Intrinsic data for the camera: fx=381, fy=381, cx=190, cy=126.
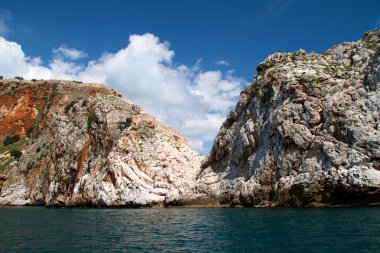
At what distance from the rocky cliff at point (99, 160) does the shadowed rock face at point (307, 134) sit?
30.7 ft

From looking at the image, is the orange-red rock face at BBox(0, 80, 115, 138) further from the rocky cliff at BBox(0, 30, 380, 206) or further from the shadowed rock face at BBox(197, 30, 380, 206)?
the shadowed rock face at BBox(197, 30, 380, 206)

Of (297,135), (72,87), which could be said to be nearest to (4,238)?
(297,135)

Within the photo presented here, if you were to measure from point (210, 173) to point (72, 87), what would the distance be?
8404cm

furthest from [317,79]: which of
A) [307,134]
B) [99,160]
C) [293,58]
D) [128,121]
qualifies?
[99,160]

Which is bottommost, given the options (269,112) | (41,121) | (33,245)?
(33,245)

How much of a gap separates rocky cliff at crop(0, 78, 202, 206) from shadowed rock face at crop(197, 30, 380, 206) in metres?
9.36

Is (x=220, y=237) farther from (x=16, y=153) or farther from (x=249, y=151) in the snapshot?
(x=16, y=153)

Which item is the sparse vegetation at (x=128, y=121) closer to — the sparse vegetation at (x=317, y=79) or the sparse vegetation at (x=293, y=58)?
the sparse vegetation at (x=293, y=58)

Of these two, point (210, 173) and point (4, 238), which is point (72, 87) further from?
point (4, 238)

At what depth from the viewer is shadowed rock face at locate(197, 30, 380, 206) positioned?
150 ft

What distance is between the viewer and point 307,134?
171 ft

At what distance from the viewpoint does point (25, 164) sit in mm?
109688

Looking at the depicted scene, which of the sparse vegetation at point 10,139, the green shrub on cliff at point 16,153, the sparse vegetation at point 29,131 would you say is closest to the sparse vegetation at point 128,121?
the green shrub on cliff at point 16,153

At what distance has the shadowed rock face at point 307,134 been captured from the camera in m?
45.6
